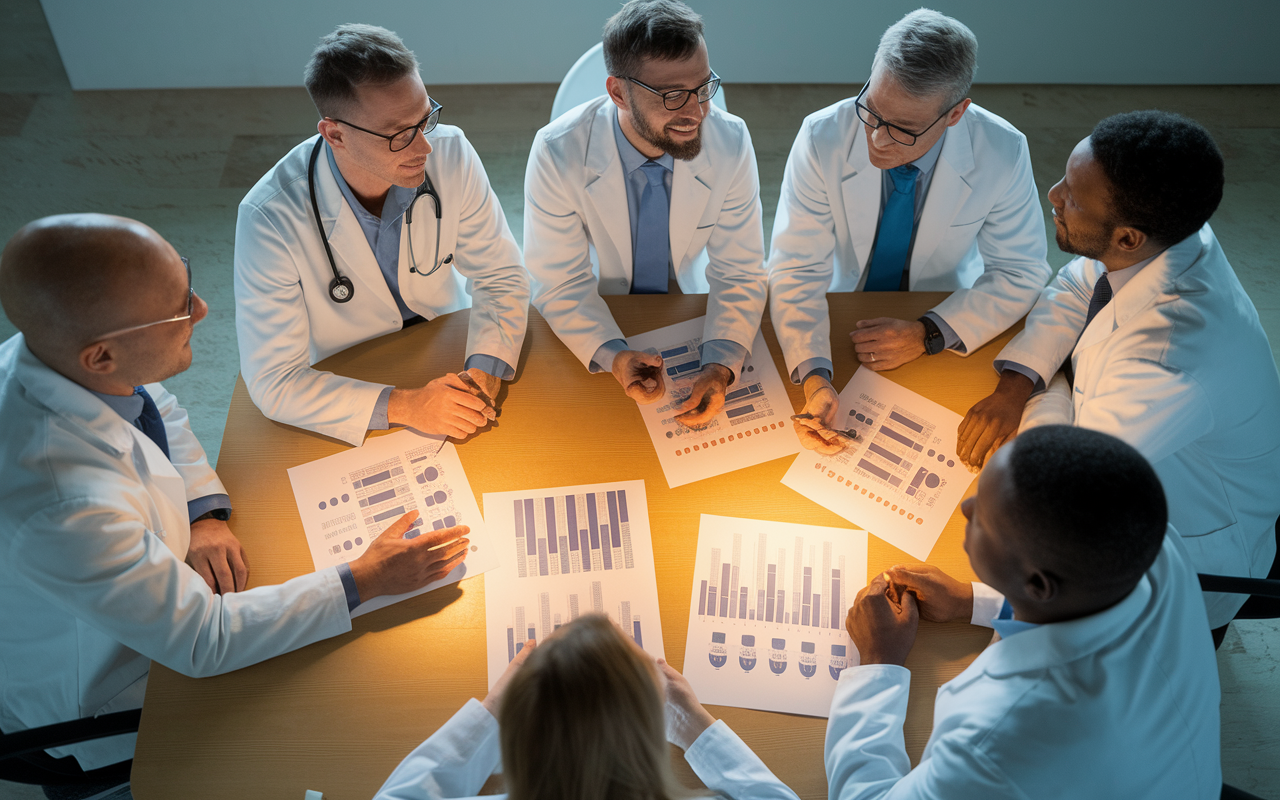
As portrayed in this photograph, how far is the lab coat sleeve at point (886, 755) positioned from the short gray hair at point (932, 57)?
117 centimetres

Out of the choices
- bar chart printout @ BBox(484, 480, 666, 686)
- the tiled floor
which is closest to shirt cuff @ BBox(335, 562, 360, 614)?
bar chart printout @ BBox(484, 480, 666, 686)

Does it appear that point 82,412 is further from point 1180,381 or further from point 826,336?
point 1180,381

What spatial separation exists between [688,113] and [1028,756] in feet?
4.50

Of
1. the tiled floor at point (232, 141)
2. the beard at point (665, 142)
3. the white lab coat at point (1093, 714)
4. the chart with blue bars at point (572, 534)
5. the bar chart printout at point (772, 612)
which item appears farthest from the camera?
the tiled floor at point (232, 141)

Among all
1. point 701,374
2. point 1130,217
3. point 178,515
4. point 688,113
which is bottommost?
point 178,515

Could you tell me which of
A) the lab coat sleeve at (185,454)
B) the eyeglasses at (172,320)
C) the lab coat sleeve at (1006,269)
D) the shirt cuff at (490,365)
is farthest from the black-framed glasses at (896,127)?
the lab coat sleeve at (185,454)

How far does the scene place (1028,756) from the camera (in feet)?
3.63

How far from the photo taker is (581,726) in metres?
1.00

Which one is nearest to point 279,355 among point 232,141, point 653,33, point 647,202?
point 647,202

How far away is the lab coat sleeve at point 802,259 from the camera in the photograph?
181 cm

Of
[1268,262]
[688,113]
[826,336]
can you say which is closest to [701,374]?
[826,336]

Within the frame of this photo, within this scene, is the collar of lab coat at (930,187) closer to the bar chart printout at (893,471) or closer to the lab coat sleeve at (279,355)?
the bar chart printout at (893,471)

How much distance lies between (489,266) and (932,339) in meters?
1.03

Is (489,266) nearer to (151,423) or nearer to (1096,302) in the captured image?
(151,423)
